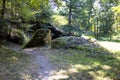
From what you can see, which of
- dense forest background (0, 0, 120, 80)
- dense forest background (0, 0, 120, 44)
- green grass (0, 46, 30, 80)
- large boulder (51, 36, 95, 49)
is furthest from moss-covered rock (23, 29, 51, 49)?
green grass (0, 46, 30, 80)

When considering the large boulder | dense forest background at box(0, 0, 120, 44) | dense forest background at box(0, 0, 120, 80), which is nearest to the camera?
dense forest background at box(0, 0, 120, 80)

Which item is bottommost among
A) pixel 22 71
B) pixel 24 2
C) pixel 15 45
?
pixel 15 45

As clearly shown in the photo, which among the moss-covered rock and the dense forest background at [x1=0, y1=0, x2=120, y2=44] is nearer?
the moss-covered rock

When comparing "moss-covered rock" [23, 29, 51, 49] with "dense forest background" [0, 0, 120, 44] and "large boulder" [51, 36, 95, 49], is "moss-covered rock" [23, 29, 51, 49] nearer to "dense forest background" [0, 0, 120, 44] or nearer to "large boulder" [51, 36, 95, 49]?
"dense forest background" [0, 0, 120, 44]

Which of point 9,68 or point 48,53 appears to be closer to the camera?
point 9,68

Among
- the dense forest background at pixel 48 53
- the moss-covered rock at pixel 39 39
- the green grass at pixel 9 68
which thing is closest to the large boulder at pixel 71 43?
the dense forest background at pixel 48 53

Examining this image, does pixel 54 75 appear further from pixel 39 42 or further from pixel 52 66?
pixel 39 42

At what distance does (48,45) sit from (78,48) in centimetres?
387

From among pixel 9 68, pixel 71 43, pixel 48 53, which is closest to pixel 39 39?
pixel 71 43

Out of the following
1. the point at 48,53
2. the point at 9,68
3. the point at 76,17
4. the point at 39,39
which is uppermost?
the point at 76,17

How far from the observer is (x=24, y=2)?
12242mm

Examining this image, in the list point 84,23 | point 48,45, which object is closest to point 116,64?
point 48,45

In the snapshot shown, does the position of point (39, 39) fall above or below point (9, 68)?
below

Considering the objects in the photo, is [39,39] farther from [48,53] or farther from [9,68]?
[9,68]
